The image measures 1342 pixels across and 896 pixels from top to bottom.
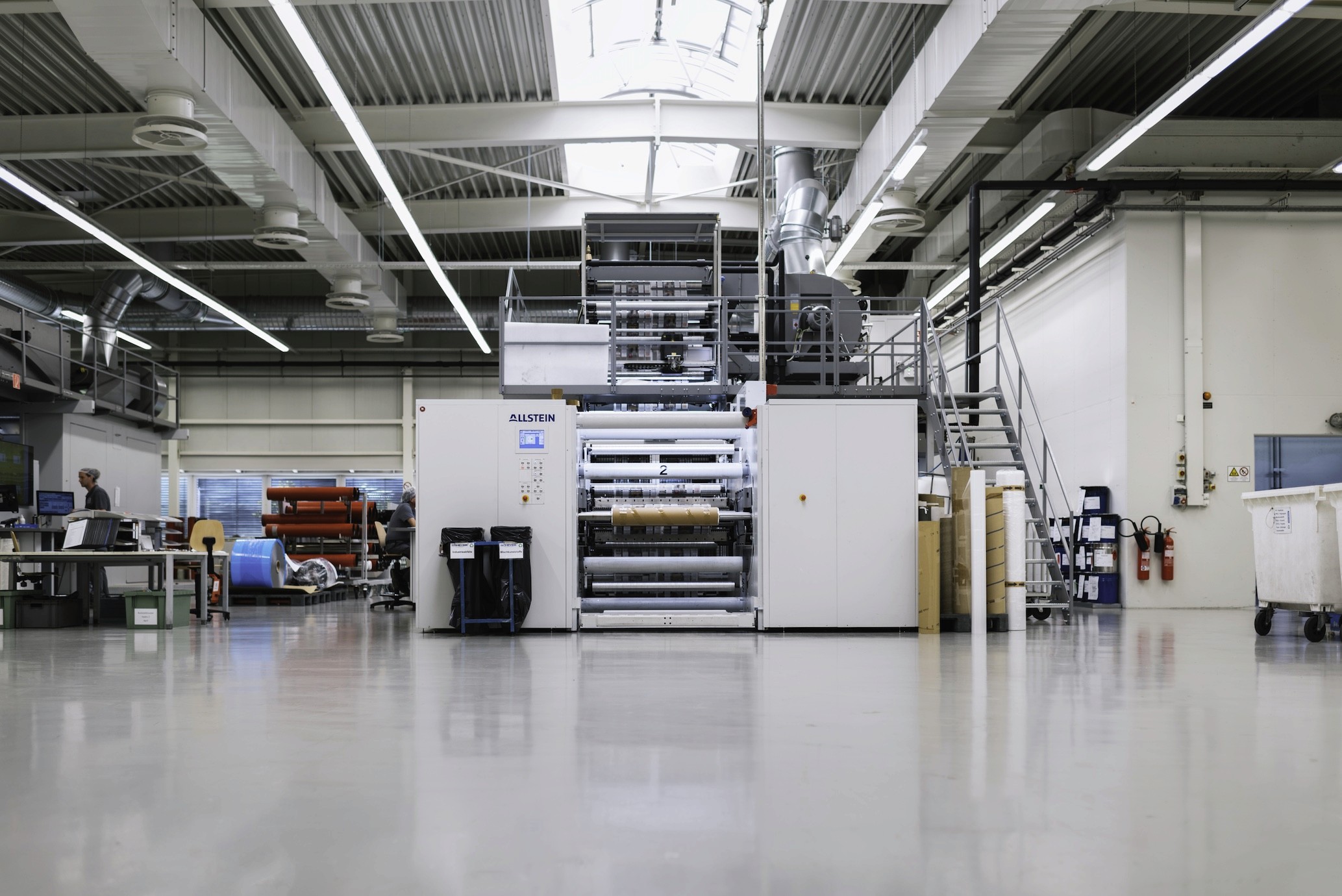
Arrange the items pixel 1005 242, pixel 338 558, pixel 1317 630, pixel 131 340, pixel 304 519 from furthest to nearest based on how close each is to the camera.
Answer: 1. pixel 131 340
2. pixel 304 519
3. pixel 338 558
4. pixel 1005 242
5. pixel 1317 630

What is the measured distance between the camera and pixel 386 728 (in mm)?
4445

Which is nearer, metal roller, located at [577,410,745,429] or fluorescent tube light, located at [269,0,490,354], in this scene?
fluorescent tube light, located at [269,0,490,354]

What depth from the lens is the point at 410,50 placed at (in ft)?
42.7

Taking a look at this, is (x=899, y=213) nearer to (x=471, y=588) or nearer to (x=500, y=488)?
(x=500, y=488)

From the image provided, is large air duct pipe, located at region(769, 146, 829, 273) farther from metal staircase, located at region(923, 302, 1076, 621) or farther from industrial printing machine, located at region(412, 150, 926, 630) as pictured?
industrial printing machine, located at region(412, 150, 926, 630)

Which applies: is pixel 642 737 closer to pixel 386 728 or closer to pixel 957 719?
pixel 386 728

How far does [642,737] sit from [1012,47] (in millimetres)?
8737

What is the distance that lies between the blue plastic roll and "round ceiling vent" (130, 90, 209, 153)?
6.40 meters

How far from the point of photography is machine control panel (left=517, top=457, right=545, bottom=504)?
9.95m

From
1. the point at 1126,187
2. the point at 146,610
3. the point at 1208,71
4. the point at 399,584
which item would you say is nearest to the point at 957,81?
the point at 1208,71

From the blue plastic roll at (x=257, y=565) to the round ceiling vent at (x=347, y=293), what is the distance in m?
5.17

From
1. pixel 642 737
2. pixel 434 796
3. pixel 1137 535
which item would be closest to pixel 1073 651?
pixel 642 737

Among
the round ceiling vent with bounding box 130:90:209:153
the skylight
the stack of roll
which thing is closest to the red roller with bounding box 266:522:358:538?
the stack of roll

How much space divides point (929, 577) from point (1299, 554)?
9.87 ft
